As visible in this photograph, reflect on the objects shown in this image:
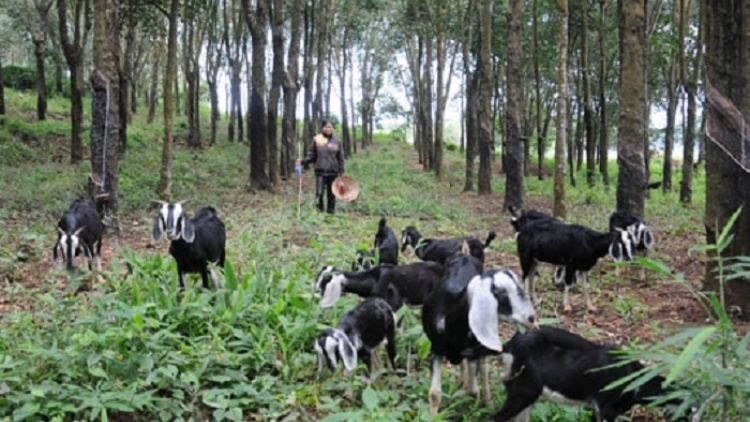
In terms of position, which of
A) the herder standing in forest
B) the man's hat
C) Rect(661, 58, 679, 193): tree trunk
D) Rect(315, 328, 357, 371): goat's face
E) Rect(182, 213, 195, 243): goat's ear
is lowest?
Rect(315, 328, 357, 371): goat's face

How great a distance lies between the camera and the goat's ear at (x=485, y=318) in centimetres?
376

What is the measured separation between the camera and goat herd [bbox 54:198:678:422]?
157 inches

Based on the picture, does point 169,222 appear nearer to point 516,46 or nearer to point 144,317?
point 144,317

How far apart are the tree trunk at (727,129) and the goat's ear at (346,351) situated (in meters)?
3.71

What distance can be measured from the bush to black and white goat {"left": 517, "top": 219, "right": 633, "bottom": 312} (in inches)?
1332

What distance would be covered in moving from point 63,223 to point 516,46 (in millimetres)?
11662

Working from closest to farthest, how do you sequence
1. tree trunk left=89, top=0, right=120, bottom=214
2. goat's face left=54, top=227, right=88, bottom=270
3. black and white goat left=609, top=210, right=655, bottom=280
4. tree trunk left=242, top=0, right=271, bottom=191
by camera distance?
goat's face left=54, top=227, right=88, bottom=270
black and white goat left=609, top=210, right=655, bottom=280
tree trunk left=89, top=0, right=120, bottom=214
tree trunk left=242, top=0, right=271, bottom=191

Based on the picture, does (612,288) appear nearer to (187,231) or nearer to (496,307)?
Answer: (496,307)

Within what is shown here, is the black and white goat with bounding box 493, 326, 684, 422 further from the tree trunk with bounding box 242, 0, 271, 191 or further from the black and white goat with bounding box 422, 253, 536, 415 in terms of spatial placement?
the tree trunk with bounding box 242, 0, 271, 191

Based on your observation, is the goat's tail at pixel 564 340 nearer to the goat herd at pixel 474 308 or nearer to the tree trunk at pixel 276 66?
the goat herd at pixel 474 308

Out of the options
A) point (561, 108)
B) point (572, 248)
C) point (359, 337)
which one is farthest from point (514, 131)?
point (359, 337)

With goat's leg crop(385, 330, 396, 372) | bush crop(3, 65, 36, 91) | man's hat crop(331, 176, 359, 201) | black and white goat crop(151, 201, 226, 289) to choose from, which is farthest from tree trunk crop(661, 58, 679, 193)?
bush crop(3, 65, 36, 91)

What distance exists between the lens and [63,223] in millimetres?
8086

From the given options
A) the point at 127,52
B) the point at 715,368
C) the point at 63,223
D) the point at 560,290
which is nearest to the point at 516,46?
the point at 560,290
